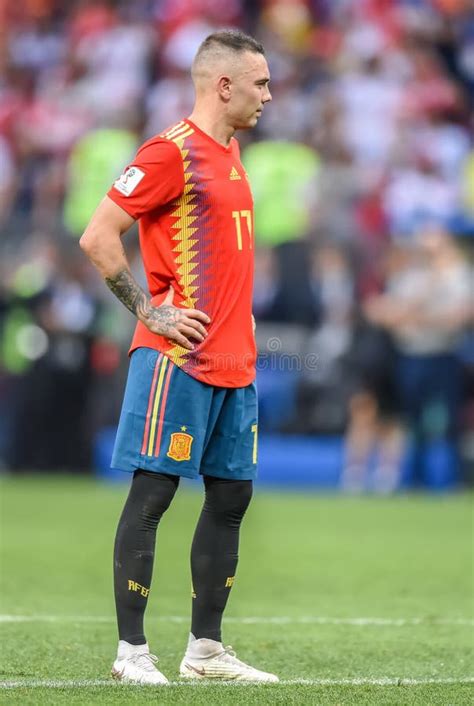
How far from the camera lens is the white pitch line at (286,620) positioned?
22.0ft

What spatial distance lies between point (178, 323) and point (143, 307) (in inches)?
6.2

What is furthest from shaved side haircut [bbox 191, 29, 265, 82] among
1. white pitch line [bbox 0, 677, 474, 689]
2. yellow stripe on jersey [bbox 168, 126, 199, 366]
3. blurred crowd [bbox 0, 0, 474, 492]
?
blurred crowd [bbox 0, 0, 474, 492]

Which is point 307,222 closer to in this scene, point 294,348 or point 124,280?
point 294,348

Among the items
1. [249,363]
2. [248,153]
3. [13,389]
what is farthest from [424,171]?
[249,363]

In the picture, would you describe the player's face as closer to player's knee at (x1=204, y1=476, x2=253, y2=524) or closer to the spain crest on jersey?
the spain crest on jersey

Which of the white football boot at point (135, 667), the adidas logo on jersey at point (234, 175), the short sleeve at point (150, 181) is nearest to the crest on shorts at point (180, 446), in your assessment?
the white football boot at point (135, 667)

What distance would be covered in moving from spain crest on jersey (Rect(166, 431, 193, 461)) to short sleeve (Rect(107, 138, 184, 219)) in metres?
0.79

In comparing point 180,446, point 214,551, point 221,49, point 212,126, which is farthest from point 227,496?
point 221,49

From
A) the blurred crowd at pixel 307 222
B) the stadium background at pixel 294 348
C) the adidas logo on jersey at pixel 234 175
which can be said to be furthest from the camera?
the blurred crowd at pixel 307 222

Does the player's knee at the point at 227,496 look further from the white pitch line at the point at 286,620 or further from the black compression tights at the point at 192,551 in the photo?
the white pitch line at the point at 286,620

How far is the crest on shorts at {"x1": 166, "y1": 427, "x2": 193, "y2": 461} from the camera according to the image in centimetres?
511

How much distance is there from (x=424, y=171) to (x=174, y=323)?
1092 cm

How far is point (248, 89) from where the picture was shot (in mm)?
5273

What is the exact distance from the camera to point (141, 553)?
514 centimetres
